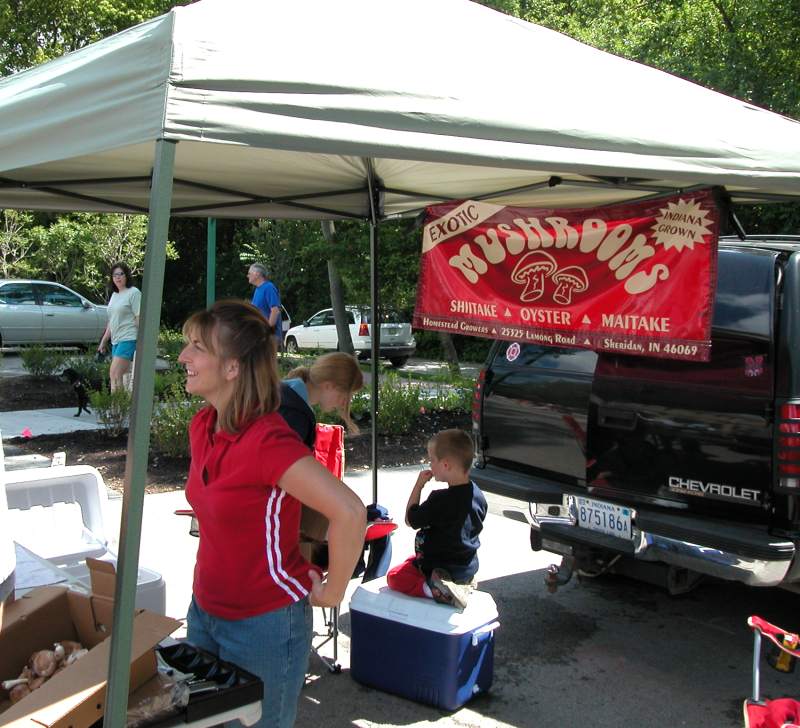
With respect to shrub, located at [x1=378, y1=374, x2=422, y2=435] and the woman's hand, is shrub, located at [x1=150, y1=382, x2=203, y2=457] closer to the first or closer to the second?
shrub, located at [x1=378, y1=374, x2=422, y2=435]

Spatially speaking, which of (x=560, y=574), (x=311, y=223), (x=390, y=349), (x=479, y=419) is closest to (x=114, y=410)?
(x=479, y=419)

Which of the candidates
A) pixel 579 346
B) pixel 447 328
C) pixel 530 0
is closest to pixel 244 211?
pixel 447 328

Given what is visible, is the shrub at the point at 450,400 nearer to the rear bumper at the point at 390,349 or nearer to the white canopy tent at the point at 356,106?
the white canopy tent at the point at 356,106

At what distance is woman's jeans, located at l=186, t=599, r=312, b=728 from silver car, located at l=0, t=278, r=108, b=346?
17900 millimetres

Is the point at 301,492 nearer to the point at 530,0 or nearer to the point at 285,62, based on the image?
the point at 285,62

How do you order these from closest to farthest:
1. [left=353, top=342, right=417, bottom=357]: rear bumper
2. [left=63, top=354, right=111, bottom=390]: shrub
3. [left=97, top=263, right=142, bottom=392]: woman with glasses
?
1. [left=97, top=263, right=142, bottom=392]: woman with glasses
2. [left=63, top=354, right=111, bottom=390]: shrub
3. [left=353, top=342, right=417, bottom=357]: rear bumper

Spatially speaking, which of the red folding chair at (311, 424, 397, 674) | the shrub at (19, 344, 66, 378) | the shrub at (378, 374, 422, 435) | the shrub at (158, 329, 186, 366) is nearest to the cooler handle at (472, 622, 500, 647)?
the red folding chair at (311, 424, 397, 674)

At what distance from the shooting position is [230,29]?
2211mm

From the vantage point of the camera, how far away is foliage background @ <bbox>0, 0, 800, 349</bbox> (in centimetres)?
1294

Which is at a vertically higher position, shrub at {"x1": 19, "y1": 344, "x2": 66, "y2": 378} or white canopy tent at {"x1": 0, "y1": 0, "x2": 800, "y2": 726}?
white canopy tent at {"x1": 0, "y1": 0, "x2": 800, "y2": 726}

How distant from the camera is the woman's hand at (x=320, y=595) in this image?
2.22 m

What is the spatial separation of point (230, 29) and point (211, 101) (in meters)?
0.28

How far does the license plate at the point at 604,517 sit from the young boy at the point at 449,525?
74 centimetres

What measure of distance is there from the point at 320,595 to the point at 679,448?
2.39 m
